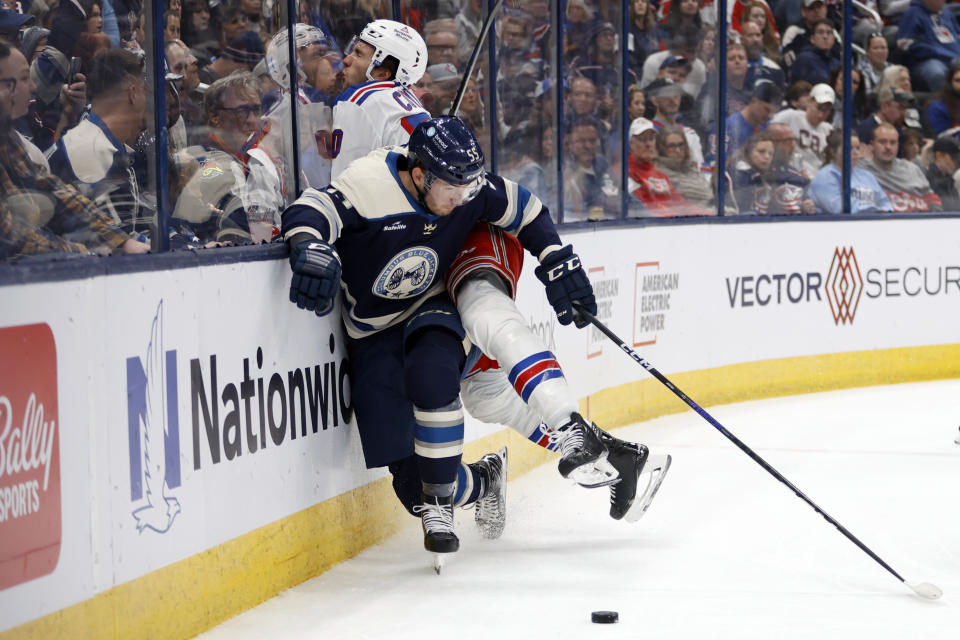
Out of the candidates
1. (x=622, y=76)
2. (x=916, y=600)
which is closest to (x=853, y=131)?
(x=622, y=76)

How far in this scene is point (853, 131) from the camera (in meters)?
8.38

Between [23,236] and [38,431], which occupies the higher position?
[23,236]

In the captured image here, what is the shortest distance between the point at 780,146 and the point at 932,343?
1541 mm

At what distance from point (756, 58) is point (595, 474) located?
5.04 m

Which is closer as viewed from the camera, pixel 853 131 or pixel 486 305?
pixel 486 305

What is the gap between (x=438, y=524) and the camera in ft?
12.3

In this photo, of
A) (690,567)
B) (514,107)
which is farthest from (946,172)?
(690,567)

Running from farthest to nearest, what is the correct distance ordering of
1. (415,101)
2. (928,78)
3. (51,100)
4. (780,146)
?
(928,78)
(780,146)
(415,101)
(51,100)

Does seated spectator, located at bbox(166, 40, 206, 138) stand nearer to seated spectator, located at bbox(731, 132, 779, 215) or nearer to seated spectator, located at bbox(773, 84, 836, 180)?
seated spectator, located at bbox(731, 132, 779, 215)

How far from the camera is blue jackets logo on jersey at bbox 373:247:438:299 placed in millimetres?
3795

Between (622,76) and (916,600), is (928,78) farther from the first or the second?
(916,600)

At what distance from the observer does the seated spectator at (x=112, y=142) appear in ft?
9.75

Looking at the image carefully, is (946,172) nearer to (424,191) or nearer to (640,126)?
(640,126)

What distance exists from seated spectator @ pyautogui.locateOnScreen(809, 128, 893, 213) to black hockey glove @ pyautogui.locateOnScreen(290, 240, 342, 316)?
5.23 meters
